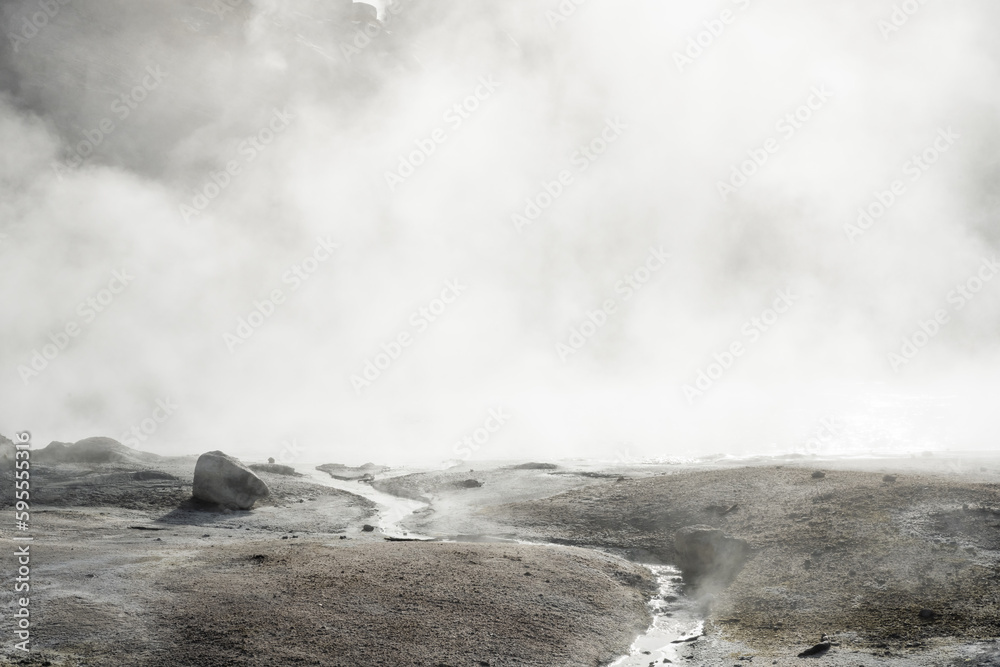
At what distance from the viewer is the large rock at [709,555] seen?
561 inches

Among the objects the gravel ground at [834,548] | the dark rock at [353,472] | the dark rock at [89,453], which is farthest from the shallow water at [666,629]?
the dark rock at [89,453]

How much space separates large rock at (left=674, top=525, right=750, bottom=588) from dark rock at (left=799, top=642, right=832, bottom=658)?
12.4 ft

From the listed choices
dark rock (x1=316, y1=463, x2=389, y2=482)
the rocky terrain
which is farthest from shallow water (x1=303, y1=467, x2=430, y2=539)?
the rocky terrain

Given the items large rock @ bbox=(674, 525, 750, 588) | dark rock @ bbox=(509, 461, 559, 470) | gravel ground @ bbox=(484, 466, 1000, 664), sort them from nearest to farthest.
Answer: gravel ground @ bbox=(484, 466, 1000, 664)
large rock @ bbox=(674, 525, 750, 588)
dark rock @ bbox=(509, 461, 559, 470)

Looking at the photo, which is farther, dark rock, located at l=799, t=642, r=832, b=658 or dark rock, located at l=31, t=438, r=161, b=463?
dark rock, located at l=31, t=438, r=161, b=463

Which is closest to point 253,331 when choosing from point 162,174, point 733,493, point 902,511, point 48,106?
point 162,174

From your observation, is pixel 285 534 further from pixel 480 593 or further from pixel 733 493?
pixel 733 493

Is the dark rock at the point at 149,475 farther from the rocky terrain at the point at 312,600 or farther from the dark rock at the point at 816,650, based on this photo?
the dark rock at the point at 816,650

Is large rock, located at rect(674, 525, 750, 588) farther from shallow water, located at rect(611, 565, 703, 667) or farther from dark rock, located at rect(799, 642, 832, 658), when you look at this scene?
dark rock, located at rect(799, 642, 832, 658)

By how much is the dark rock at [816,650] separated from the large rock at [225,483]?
17.3 metres

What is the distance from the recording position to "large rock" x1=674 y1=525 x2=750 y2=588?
561 inches

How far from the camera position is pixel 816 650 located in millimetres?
9984

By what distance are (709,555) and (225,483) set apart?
49.3 ft

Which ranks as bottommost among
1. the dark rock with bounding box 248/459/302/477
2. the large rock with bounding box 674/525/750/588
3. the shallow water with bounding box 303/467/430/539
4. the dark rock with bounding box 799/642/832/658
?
the dark rock with bounding box 799/642/832/658
